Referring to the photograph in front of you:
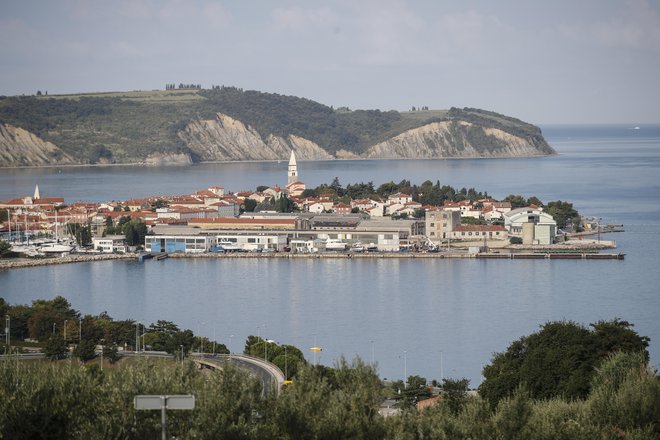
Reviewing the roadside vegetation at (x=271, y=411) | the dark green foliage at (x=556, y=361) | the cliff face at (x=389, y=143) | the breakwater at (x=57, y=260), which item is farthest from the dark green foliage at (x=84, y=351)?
the cliff face at (x=389, y=143)

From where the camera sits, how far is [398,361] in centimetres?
1009

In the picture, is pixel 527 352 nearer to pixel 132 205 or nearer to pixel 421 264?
pixel 421 264

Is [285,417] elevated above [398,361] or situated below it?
above

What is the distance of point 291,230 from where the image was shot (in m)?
20.7

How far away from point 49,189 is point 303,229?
614 inches

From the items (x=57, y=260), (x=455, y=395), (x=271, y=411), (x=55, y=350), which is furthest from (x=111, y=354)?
(x=57, y=260)

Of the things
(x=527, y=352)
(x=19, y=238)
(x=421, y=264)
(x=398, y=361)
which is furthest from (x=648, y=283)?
(x=19, y=238)

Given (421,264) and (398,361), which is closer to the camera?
(398,361)

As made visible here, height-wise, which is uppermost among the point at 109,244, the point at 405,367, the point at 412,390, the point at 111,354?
Answer: the point at 109,244

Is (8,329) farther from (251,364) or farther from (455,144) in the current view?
(455,144)

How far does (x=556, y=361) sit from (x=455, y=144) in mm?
56592

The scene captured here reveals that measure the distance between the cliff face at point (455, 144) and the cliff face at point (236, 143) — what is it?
333 centimetres

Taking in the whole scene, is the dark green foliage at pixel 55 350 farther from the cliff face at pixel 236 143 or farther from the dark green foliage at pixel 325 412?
the cliff face at pixel 236 143

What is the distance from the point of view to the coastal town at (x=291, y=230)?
1983 cm
